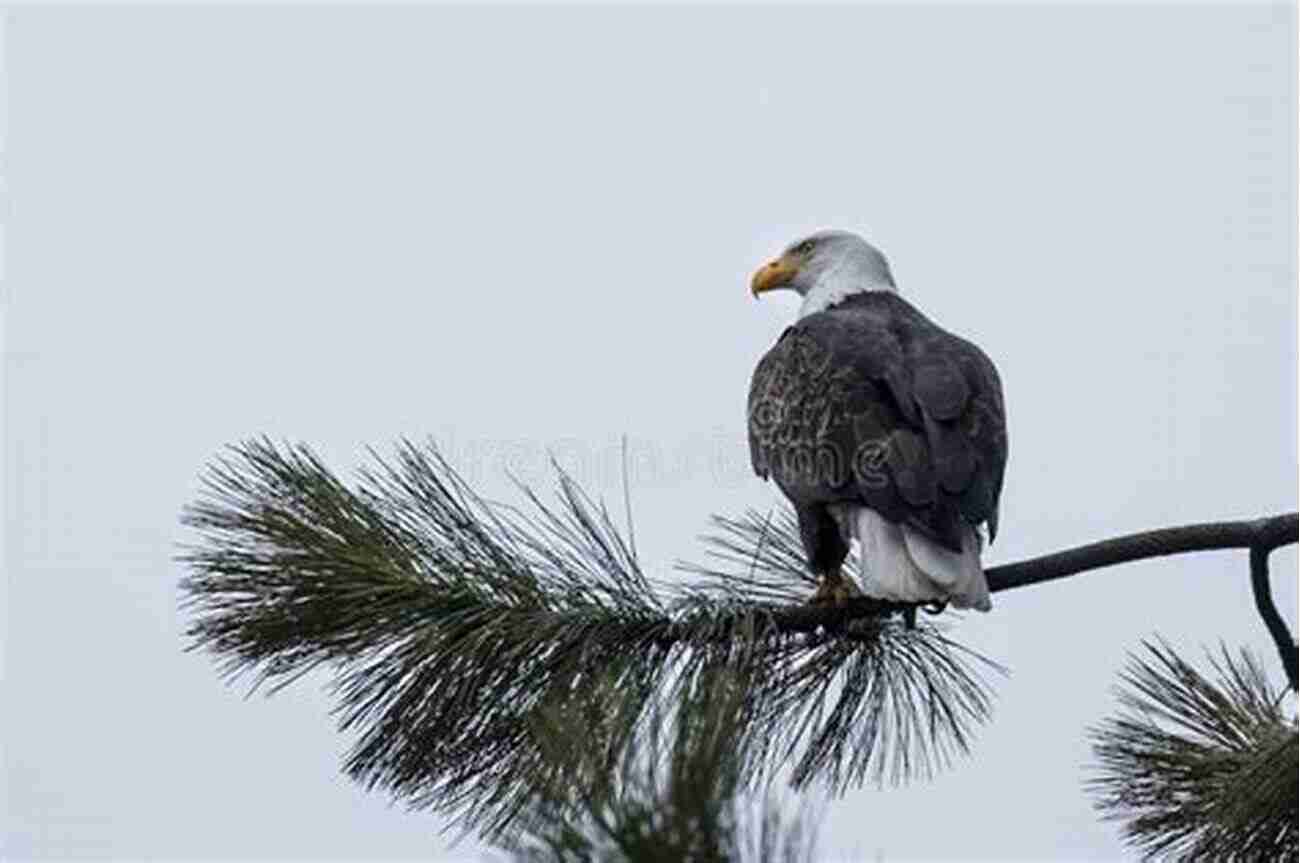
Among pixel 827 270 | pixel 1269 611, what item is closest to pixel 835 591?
pixel 1269 611

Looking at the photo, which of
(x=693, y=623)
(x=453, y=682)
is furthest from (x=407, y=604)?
(x=693, y=623)

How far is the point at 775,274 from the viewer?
5625mm

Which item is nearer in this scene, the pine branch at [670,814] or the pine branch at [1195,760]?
the pine branch at [670,814]

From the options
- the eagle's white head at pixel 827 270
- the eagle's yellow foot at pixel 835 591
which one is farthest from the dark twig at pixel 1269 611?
the eagle's white head at pixel 827 270

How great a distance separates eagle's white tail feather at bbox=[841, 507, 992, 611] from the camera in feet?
11.7

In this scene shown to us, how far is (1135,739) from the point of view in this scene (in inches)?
141

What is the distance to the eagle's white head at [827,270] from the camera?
17.1 feet

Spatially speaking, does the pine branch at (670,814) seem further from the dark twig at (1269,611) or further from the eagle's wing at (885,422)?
the eagle's wing at (885,422)

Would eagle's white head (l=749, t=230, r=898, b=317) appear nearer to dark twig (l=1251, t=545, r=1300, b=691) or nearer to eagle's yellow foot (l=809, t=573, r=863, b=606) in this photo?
eagle's yellow foot (l=809, t=573, r=863, b=606)

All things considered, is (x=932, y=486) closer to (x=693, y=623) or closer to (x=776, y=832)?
(x=693, y=623)

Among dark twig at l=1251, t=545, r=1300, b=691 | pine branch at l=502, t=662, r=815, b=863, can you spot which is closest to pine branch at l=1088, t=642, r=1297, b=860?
dark twig at l=1251, t=545, r=1300, b=691

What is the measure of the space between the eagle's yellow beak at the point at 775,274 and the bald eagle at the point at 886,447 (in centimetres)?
89

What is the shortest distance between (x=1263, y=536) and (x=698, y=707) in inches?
52.5

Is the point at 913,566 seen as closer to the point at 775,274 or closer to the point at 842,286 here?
the point at 842,286
